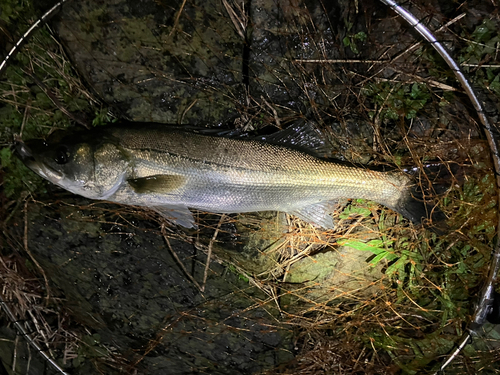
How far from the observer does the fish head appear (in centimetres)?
237

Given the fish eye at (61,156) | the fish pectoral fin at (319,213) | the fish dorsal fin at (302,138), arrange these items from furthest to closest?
the fish pectoral fin at (319,213) → the fish dorsal fin at (302,138) → the fish eye at (61,156)

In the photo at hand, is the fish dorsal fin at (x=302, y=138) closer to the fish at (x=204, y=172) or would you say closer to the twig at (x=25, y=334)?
the fish at (x=204, y=172)

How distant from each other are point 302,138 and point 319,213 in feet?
2.44

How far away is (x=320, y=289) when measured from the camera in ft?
10.2

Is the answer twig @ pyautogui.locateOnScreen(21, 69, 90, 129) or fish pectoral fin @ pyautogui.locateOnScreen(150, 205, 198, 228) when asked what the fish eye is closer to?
twig @ pyautogui.locateOnScreen(21, 69, 90, 129)

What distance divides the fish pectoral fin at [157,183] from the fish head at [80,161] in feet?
0.47

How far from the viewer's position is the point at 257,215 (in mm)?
3012

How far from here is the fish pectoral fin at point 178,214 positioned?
2.66 m

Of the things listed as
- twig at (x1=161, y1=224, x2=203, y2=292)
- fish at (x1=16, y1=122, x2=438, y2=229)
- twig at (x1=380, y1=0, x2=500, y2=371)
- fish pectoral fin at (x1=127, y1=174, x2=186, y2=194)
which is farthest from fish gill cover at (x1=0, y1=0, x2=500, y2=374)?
fish pectoral fin at (x1=127, y1=174, x2=186, y2=194)

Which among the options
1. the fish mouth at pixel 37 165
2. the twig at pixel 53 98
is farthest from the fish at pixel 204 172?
the twig at pixel 53 98

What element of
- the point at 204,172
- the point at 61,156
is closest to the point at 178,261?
the point at 204,172

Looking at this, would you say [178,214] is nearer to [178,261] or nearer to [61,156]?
[178,261]

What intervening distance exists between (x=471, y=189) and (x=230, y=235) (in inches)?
92.5

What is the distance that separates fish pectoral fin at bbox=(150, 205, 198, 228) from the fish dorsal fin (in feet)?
A: 3.13
